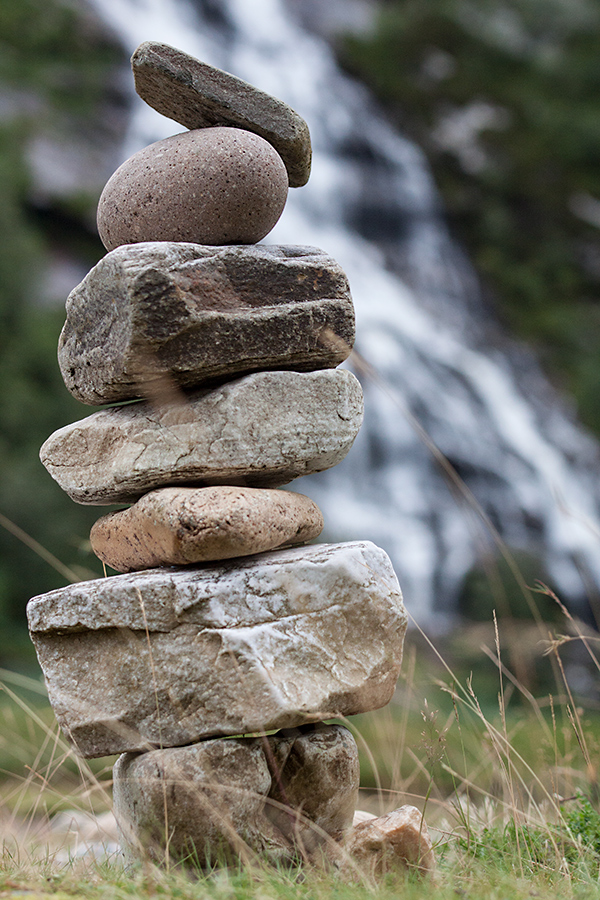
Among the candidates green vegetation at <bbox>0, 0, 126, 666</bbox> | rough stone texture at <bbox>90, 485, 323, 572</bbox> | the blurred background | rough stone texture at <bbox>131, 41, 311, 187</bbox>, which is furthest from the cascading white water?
rough stone texture at <bbox>90, 485, 323, 572</bbox>

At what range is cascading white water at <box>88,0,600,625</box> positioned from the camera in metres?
8.89

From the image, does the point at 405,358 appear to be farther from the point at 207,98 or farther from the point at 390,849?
the point at 390,849

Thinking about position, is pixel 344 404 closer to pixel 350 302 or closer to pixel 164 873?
pixel 350 302

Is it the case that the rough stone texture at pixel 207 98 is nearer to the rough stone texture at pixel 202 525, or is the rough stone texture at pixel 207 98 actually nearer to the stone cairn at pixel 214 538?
the stone cairn at pixel 214 538

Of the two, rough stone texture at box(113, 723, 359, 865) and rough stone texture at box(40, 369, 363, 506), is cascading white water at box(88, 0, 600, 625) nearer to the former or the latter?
rough stone texture at box(40, 369, 363, 506)

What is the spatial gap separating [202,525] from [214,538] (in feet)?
0.18

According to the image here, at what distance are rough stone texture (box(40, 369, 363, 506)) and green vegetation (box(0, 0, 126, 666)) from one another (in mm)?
3304

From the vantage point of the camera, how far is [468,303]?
40.4ft

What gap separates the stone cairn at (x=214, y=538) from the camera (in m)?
2.15

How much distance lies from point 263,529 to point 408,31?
50.4ft

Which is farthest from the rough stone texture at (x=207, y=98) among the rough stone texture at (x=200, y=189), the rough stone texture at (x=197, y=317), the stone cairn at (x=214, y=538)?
the rough stone texture at (x=197, y=317)

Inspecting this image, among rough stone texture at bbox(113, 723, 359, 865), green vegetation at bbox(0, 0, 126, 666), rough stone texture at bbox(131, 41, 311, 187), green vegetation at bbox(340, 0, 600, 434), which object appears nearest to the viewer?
rough stone texture at bbox(113, 723, 359, 865)

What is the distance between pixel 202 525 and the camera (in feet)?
7.04

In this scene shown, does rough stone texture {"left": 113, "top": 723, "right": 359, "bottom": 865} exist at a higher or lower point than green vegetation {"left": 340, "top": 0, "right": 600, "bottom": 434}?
lower
